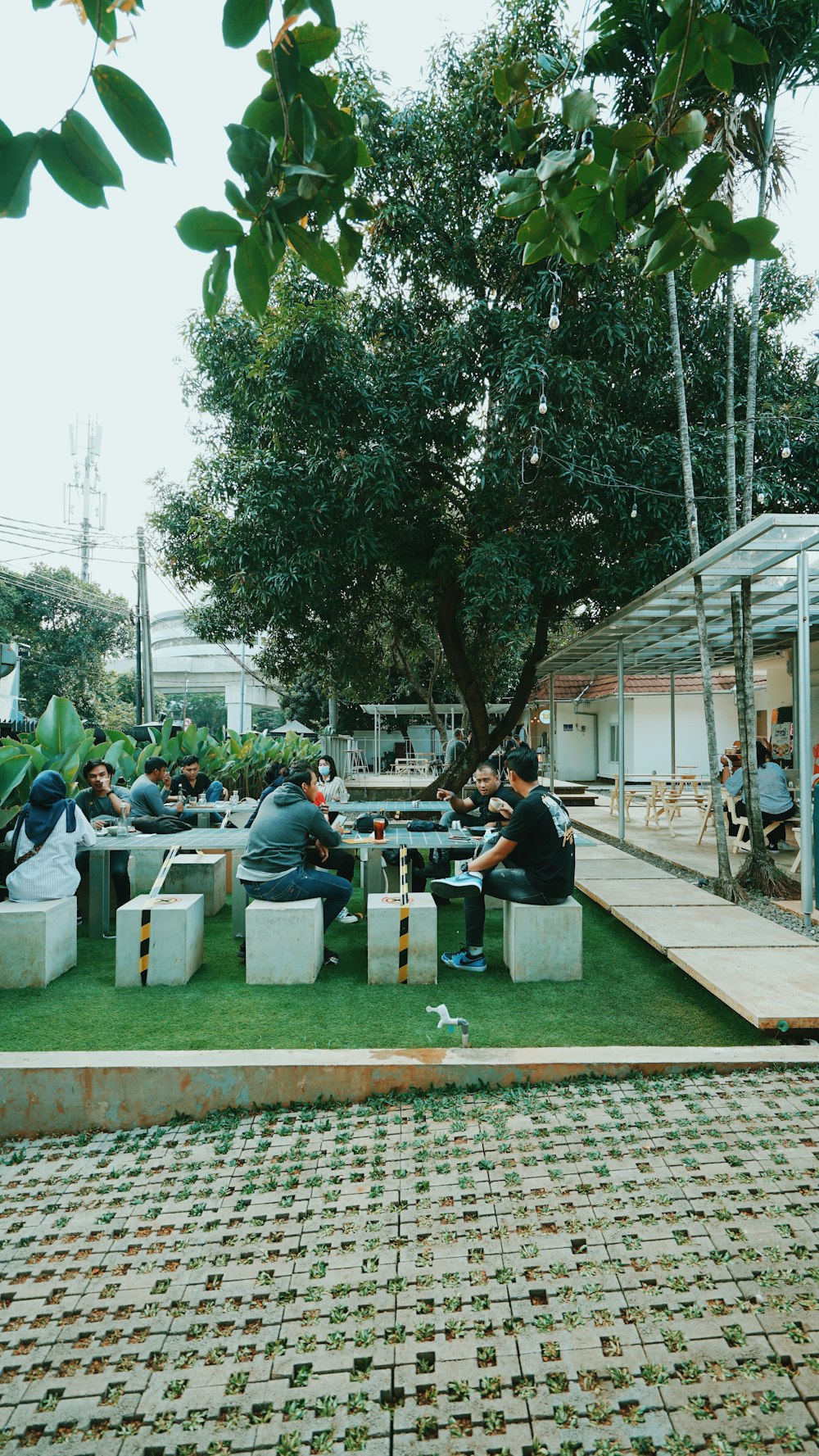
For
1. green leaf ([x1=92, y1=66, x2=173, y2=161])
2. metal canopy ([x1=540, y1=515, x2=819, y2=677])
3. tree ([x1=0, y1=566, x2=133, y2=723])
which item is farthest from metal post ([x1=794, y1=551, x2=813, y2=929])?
tree ([x1=0, y1=566, x2=133, y2=723])

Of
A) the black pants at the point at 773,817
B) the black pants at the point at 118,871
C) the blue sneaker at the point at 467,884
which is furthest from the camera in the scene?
the black pants at the point at 773,817

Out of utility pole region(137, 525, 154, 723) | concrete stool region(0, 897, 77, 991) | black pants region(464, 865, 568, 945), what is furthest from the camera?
utility pole region(137, 525, 154, 723)

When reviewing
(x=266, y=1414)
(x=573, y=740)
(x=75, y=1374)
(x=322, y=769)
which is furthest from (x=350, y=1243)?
(x=573, y=740)

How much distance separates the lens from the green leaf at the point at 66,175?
1.53 meters

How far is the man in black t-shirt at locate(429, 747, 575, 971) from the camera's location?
212 inches

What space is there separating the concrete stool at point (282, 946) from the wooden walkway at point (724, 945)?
7.54 ft

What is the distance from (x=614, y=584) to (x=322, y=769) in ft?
Result: 15.5

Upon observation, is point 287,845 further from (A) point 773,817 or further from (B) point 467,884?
(A) point 773,817

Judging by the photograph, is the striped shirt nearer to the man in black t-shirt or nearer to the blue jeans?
the blue jeans

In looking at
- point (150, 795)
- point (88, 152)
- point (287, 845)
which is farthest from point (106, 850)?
point (88, 152)

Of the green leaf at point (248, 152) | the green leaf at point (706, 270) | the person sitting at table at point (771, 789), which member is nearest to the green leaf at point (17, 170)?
the green leaf at point (248, 152)

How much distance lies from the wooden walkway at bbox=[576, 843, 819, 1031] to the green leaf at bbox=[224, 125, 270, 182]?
407cm

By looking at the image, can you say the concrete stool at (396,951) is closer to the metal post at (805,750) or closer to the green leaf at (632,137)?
the metal post at (805,750)

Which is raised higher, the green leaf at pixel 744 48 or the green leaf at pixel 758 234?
the green leaf at pixel 744 48
